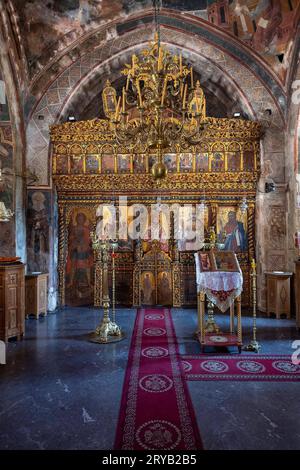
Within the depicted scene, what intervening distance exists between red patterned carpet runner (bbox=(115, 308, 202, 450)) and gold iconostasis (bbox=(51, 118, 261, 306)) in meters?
3.08

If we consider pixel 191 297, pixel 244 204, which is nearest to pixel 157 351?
pixel 191 297

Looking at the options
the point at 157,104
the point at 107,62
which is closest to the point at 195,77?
the point at 107,62

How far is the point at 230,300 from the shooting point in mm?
5164

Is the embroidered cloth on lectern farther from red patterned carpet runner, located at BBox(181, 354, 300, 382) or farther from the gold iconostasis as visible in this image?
the gold iconostasis

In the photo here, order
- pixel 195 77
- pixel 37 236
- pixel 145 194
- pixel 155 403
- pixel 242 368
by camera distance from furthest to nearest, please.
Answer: pixel 195 77 → pixel 145 194 → pixel 37 236 → pixel 242 368 → pixel 155 403

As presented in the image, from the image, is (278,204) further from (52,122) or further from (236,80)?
(52,122)

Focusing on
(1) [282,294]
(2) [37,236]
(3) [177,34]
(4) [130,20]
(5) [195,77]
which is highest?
(4) [130,20]

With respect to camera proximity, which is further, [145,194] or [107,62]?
[145,194]

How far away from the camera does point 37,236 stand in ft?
27.6

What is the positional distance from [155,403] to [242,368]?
61.6 inches

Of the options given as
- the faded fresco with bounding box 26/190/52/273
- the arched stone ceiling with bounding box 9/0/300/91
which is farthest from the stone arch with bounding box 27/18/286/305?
the faded fresco with bounding box 26/190/52/273

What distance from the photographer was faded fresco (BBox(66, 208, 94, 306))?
8.86m

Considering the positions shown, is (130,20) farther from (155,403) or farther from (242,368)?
(155,403)

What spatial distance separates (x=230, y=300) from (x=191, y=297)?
3623 millimetres
